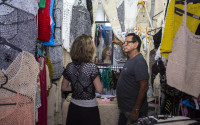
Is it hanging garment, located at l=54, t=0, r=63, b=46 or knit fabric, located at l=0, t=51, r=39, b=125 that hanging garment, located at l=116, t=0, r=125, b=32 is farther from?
knit fabric, located at l=0, t=51, r=39, b=125

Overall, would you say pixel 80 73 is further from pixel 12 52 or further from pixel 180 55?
pixel 180 55

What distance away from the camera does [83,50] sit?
176 cm

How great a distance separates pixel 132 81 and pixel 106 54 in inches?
59.0

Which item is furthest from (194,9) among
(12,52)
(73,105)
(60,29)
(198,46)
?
(60,29)

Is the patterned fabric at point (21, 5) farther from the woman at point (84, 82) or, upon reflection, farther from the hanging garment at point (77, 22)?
the hanging garment at point (77, 22)

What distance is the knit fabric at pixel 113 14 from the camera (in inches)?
128

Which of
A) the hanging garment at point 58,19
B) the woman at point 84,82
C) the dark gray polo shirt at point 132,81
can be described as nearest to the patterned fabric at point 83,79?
the woman at point 84,82

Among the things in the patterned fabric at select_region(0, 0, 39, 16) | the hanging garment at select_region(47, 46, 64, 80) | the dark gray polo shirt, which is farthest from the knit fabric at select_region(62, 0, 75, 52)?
the patterned fabric at select_region(0, 0, 39, 16)

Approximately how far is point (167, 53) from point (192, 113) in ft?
3.51

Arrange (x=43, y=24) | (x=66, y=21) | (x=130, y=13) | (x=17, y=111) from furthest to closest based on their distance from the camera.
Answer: (x=130, y=13)
(x=66, y=21)
(x=43, y=24)
(x=17, y=111)

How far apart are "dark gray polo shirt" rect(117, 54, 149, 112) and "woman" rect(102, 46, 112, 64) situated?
1340 millimetres

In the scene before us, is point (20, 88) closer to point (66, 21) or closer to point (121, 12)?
point (66, 21)

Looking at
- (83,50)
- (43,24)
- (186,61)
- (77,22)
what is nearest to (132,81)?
(83,50)

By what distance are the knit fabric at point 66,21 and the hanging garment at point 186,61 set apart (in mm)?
2126
